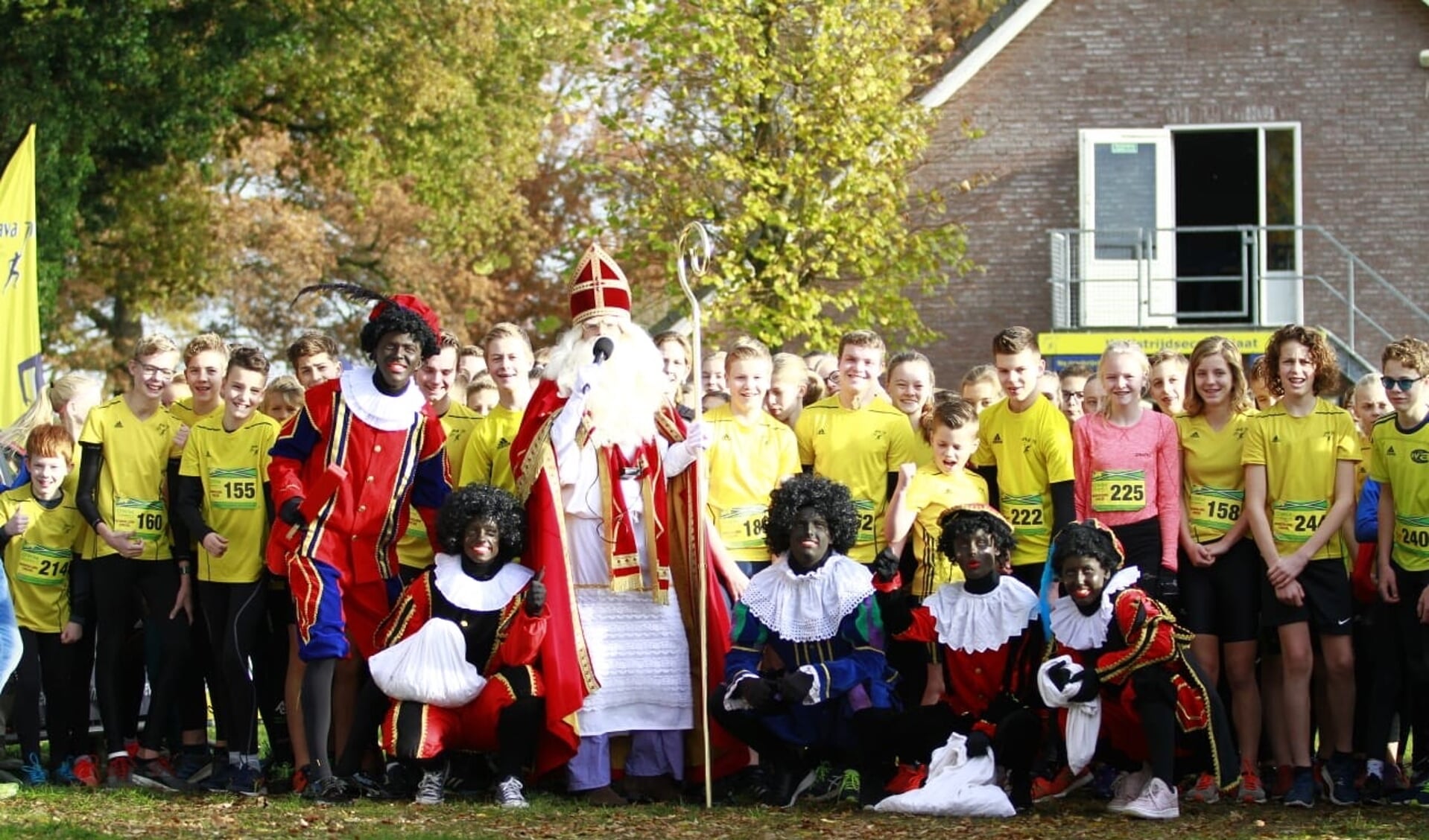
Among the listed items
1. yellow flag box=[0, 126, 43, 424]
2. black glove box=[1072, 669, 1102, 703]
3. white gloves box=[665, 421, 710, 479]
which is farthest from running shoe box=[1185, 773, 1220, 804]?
yellow flag box=[0, 126, 43, 424]

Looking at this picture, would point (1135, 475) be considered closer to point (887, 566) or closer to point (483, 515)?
point (887, 566)

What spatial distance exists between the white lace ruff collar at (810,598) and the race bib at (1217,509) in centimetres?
153

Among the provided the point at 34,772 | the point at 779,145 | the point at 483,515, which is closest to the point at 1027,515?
the point at 483,515

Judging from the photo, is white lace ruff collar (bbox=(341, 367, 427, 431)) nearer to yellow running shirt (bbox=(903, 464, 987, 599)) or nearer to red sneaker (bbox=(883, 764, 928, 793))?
yellow running shirt (bbox=(903, 464, 987, 599))

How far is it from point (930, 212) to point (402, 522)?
41.1 ft

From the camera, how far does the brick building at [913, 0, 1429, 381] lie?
20.4 m

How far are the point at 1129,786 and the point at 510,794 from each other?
8.37 ft

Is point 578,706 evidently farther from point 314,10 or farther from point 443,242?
point 443,242

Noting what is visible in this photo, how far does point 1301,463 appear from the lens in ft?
26.2

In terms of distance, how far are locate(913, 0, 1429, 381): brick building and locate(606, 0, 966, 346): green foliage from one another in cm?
360

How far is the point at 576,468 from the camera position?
8008 mm

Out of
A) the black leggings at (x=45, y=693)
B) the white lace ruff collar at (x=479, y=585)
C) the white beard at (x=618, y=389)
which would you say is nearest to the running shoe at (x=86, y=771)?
the black leggings at (x=45, y=693)

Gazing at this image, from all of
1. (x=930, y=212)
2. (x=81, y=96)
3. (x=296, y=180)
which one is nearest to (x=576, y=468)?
(x=930, y=212)

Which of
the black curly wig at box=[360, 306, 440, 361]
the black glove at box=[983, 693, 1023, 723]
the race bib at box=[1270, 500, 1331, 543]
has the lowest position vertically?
the black glove at box=[983, 693, 1023, 723]
